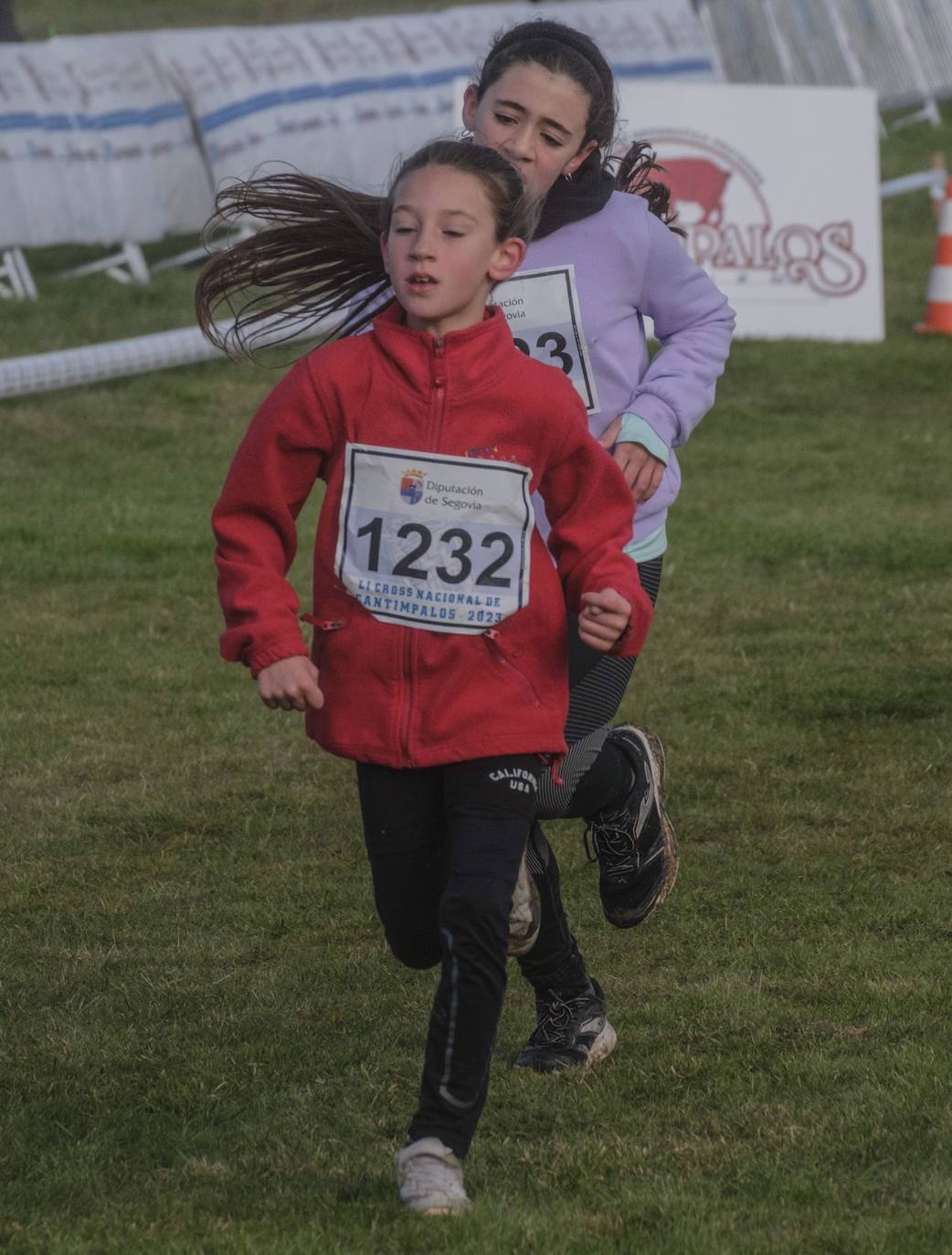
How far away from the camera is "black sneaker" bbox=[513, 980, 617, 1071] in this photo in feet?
14.2

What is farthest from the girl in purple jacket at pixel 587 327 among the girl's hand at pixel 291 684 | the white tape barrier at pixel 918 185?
the white tape barrier at pixel 918 185

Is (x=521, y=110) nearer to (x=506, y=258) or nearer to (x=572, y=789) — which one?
(x=506, y=258)

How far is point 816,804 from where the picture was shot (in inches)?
243

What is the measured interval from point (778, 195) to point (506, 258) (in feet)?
33.4

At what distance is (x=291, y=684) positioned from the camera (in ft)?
11.7

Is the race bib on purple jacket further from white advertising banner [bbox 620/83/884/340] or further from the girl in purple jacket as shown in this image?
white advertising banner [bbox 620/83/884/340]

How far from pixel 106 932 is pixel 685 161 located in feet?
30.4

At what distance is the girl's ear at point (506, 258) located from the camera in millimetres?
3791

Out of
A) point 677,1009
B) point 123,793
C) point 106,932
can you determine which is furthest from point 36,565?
point 677,1009

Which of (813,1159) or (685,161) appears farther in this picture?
(685,161)

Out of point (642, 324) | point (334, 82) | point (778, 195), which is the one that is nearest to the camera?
point (642, 324)

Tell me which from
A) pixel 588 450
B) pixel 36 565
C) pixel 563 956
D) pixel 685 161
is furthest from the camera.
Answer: pixel 685 161

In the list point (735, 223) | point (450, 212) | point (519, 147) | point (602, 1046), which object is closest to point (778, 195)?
point (735, 223)

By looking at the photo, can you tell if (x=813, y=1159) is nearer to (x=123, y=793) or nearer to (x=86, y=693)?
(x=123, y=793)
